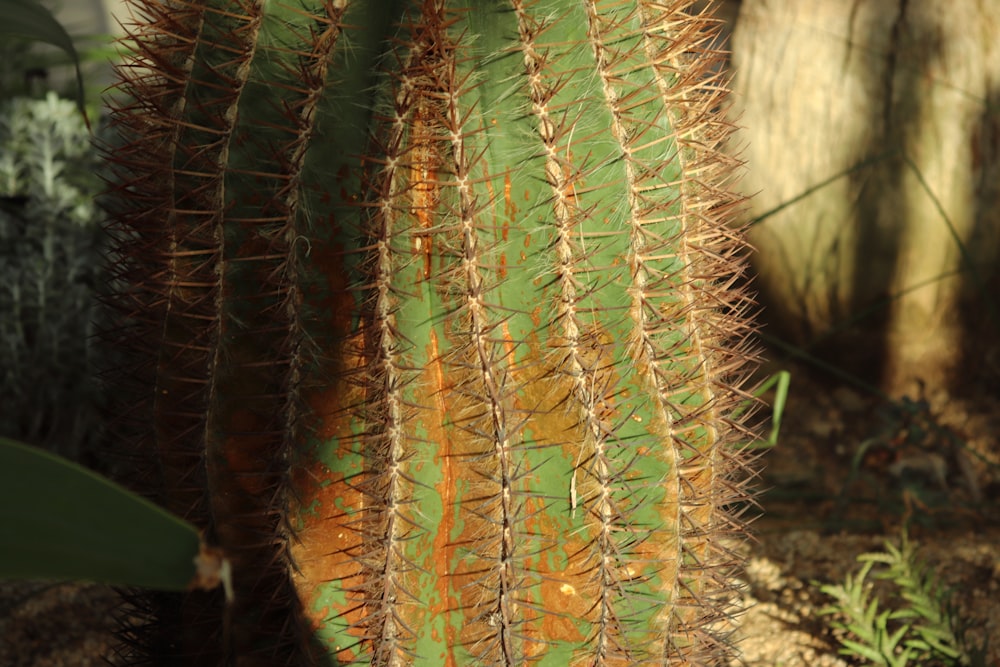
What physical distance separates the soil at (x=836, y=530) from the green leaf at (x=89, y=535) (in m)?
1.07

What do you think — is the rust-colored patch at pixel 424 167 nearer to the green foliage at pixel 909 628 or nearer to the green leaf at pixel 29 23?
the green leaf at pixel 29 23

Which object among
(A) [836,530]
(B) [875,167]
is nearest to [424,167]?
(A) [836,530]

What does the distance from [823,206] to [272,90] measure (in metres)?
1.99

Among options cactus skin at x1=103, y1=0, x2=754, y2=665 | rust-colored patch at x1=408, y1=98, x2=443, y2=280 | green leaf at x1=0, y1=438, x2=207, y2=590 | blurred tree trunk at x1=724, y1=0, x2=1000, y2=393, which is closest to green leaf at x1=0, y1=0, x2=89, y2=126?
cactus skin at x1=103, y1=0, x2=754, y2=665

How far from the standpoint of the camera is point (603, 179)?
40.9 inches

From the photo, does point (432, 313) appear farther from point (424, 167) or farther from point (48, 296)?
point (48, 296)

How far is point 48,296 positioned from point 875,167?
2025 mm

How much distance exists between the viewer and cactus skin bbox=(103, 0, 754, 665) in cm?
101

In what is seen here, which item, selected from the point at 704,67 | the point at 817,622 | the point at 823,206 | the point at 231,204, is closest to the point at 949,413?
the point at 823,206

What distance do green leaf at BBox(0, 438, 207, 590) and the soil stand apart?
107 centimetres

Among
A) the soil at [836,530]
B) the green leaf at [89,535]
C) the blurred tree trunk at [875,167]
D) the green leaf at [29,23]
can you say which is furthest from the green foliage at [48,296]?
the green leaf at [89,535]

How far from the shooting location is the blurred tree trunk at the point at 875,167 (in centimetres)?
257

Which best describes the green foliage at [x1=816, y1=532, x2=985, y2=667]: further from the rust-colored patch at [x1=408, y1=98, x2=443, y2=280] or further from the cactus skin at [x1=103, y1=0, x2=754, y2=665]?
the rust-colored patch at [x1=408, y1=98, x2=443, y2=280]

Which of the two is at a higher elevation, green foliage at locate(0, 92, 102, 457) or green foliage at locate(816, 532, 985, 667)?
green foliage at locate(0, 92, 102, 457)
